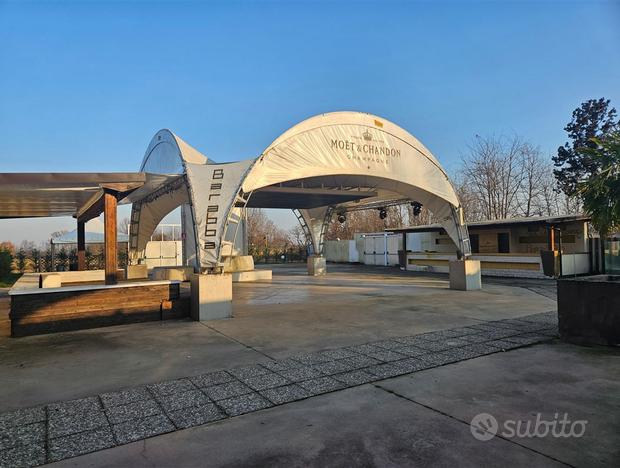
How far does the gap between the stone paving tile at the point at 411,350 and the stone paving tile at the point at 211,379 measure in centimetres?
251

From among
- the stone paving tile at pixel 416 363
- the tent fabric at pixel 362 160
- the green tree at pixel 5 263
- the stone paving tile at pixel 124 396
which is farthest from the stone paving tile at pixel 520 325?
the green tree at pixel 5 263

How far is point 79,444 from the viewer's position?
3188 millimetres

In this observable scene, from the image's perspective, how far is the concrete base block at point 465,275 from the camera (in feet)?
44.1

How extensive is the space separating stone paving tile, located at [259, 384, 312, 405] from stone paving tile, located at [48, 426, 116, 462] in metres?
1.48

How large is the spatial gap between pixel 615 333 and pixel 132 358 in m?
7.04

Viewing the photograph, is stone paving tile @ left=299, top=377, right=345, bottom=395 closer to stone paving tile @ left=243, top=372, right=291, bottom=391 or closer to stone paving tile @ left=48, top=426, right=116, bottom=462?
stone paving tile @ left=243, top=372, right=291, bottom=391

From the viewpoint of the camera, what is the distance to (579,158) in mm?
27609

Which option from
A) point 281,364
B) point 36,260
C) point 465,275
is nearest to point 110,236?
point 281,364

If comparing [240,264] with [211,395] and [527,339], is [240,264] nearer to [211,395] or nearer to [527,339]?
[527,339]

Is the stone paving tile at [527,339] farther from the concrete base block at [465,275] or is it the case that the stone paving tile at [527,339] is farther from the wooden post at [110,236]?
the wooden post at [110,236]

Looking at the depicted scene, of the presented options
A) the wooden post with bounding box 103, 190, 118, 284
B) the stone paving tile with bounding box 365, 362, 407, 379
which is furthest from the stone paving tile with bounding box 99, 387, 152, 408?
the wooden post with bounding box 103, 190, 118, 284

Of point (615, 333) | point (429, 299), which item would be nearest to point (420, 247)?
point (429, 299)

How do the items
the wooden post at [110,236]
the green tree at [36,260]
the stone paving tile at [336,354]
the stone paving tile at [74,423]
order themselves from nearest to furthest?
the stone paving tile at [74,423]
the stone paving tile at [336,354]
the wooden post at [110,236]
the green tree at [36,260]

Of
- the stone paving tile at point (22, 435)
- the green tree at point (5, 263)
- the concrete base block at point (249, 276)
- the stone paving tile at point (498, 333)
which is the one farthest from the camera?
the green tree at point (5, 263)
